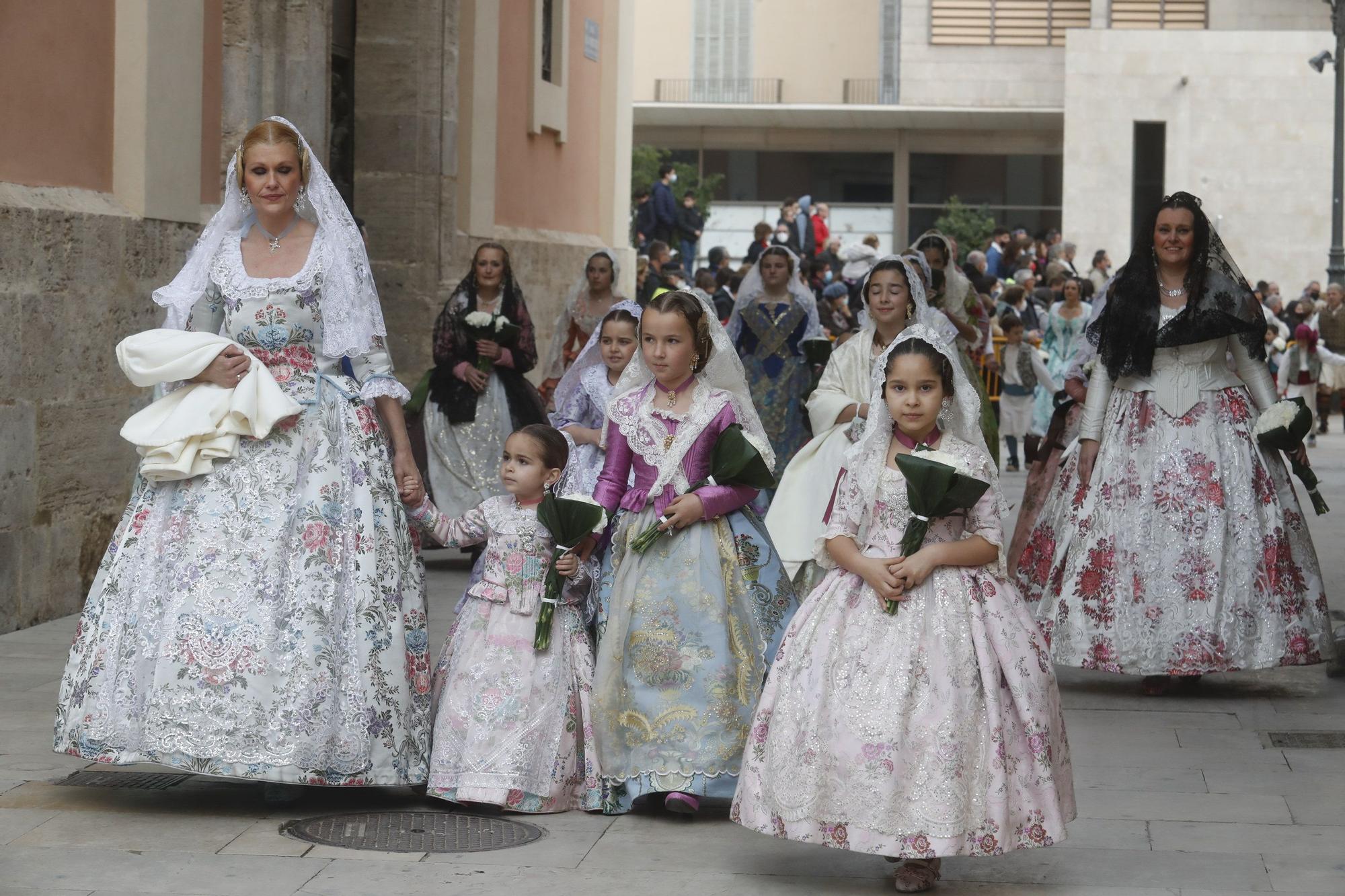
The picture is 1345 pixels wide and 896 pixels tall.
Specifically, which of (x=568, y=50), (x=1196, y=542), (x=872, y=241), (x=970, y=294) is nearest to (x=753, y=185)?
(x=872, y=241)

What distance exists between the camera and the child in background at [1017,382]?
18047 millimetres

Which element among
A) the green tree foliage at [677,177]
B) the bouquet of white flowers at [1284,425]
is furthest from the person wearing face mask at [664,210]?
the bouquet of white flowers at [1284,425]

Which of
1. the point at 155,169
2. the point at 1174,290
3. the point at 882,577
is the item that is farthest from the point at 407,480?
the point at 155,169

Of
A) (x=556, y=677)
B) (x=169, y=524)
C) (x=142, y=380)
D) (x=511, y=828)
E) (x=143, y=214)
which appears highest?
(x=143, y=214)

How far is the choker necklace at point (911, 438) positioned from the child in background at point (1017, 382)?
40.9 feet

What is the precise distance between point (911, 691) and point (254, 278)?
2.34 metres

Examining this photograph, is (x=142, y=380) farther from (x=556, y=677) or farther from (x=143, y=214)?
(x=143, y=214)

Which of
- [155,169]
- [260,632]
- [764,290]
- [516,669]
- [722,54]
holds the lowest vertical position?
[516,669]

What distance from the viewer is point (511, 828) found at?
5688mm

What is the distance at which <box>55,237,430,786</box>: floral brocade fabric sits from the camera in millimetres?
5570

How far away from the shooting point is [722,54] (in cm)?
4788

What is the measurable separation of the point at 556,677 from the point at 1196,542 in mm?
3037

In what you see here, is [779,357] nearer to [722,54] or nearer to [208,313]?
[208,313]

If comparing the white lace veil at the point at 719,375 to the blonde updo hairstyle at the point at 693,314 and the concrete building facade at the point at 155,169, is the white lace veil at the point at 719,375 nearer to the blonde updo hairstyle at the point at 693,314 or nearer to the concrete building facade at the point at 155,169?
the blonde updo hairstyle at the point at 693,314
